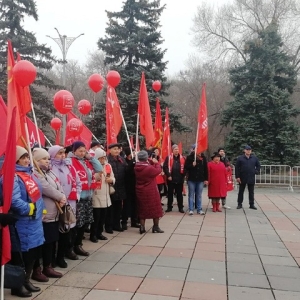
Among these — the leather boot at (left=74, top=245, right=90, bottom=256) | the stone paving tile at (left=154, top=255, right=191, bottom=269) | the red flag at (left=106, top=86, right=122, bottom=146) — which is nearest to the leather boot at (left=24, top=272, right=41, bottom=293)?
the leather boot at (left=74, top=245, right=90, bottom=256)

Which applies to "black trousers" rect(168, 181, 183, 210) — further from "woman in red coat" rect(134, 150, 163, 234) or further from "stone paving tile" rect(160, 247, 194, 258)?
"stone paving tile" rect(160, 247, 194, 258)

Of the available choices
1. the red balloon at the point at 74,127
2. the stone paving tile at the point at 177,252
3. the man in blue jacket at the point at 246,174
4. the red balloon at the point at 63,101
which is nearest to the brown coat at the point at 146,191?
the stone paving tile at the point at 177,252

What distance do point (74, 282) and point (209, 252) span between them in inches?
96.6

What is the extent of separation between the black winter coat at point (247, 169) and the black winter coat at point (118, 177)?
468cm

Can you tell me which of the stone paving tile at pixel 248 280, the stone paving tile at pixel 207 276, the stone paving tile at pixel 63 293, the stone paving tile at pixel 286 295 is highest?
the stone paving tile at pixel 207 276

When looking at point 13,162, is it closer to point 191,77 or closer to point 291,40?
point 291,40

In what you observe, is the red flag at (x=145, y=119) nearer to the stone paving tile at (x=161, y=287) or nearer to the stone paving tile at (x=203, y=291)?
the stone paving tile at (x=161, y=287)

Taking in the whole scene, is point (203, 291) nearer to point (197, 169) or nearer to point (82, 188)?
point (82, 188)

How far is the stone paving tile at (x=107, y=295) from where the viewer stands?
4.27 meters

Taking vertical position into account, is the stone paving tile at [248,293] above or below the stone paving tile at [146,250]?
below

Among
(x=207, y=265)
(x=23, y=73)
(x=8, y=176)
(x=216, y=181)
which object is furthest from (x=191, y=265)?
(x=216, y=181)

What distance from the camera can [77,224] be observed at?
562 cm

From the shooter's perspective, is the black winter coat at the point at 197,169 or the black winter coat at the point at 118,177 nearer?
the black winter coat at the point at 118,177

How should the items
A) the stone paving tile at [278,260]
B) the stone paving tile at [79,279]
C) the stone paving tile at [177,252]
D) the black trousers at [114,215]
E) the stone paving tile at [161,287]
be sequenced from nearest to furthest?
the stone paving tile at [161,287], the stone paving tile at [79,279], the stone paving tile at [278,260], the stone paving tile at [177,252], the black trousers at [114,215]
